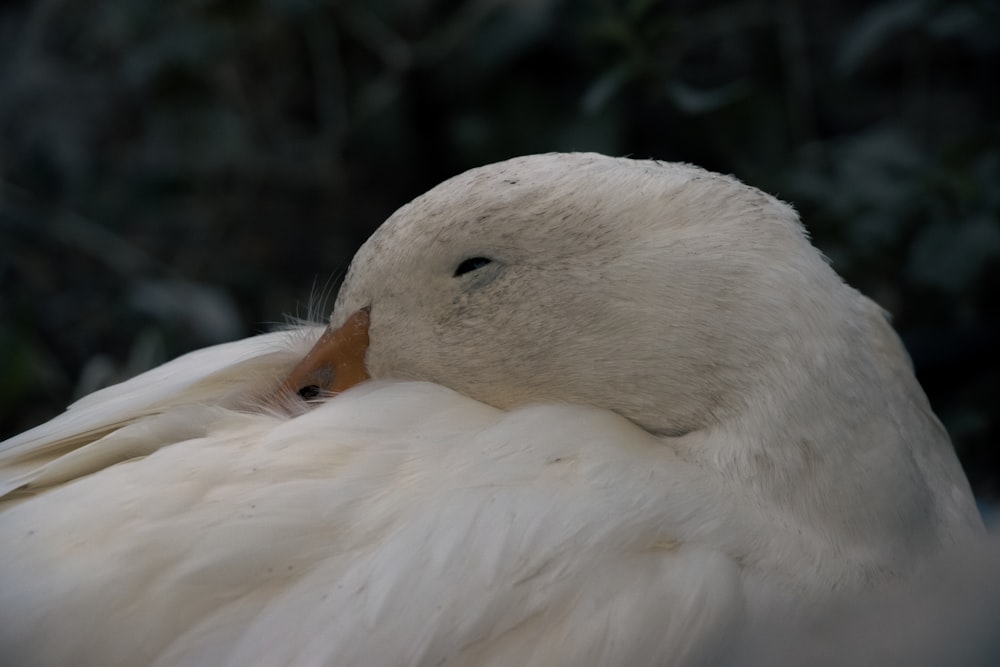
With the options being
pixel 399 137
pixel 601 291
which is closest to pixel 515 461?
pixel 601 291

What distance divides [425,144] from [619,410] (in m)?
2.10

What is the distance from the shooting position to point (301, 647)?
0.89 meters

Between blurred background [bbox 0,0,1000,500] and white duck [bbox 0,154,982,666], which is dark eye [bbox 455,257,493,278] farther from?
blurred background [bbox 0,0,1000,500]

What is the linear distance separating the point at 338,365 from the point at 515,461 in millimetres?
265

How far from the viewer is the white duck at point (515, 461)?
911mm

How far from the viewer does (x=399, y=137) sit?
9.93 ft

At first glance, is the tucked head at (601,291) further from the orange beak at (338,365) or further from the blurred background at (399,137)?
the blurred background at (399,137)

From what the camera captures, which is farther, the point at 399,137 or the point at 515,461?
the point at 399,137

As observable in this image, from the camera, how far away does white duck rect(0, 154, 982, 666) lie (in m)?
0.91

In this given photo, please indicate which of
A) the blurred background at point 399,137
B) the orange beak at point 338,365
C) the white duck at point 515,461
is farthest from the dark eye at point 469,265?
the blurred background at point 399,137

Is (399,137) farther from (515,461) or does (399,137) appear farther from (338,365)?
(515,461)

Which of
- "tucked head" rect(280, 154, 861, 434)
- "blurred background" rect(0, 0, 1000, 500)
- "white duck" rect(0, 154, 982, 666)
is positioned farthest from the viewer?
"blurred background" rect(0, 0, 1000, 500)

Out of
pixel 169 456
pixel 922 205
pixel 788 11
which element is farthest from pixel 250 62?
pixel 169 456

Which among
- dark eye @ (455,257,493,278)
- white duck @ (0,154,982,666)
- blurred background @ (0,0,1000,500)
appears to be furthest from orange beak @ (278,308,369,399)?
blurred background @ (0,0,1000,500)
